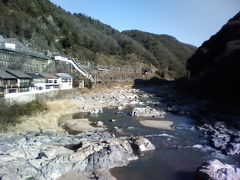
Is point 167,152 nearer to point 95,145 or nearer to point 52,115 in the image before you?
point 95,145

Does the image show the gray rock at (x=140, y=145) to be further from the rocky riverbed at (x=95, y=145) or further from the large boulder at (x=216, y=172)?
the large boulder at (x=216, y=172)

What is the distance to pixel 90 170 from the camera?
18406 mm

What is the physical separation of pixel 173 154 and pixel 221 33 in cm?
6048

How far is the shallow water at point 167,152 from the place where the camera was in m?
18.8

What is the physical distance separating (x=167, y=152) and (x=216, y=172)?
→ 6.13 m

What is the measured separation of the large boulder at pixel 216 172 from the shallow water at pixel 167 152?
3.32 ft

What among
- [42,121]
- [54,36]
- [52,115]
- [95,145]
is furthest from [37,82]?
[54,36]

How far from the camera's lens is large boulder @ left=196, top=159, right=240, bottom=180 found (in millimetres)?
16656

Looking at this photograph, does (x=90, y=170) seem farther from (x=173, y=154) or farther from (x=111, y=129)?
(x=111, y=129)

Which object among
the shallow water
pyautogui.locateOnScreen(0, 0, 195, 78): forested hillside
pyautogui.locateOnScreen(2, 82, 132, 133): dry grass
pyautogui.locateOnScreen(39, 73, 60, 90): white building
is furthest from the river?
pyautogui.locateOnScreen(0, 0, 195, 78): forested hillside

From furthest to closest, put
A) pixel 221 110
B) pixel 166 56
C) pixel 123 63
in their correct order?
pixel 166 56
pixel 123 63
pixel 221 110

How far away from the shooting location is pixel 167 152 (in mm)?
22828

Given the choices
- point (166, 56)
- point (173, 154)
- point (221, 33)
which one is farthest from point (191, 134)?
point (166, 56)

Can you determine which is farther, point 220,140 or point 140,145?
point 220,140
